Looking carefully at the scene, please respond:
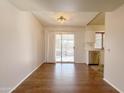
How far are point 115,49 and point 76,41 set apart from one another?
19.3ft

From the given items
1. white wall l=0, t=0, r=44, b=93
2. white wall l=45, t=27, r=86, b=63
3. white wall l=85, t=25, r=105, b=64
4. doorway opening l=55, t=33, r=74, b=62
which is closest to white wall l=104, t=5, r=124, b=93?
white wall l=0, t=0, r=44, b=93

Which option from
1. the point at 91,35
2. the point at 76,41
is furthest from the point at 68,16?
the point at 76,41

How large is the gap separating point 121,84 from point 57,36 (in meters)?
6.96

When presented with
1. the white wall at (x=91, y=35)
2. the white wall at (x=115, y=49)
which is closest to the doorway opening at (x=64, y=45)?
the white wall at (x=91, y=35)

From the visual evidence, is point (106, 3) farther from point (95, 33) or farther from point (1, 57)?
point (95, 33)

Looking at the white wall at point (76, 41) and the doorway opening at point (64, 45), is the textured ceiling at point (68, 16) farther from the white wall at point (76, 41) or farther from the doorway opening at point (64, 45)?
the doorway opening at point (64, 45)

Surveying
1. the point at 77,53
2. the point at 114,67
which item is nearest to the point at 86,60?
the point at 77,53

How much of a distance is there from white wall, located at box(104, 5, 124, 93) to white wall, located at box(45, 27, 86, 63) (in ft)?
16.2

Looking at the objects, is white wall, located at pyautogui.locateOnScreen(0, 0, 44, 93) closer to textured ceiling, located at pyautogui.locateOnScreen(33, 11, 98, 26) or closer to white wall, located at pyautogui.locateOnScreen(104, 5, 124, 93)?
textured ceiling, located at pyautogui.locateOnScreen(33, 11, 98, 26)

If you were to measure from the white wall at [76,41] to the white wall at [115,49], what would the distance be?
4.93 metres

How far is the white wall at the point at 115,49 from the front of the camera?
13.9ft

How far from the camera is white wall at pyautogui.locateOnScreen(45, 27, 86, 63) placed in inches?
413

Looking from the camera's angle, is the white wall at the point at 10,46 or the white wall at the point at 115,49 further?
the white wall at the point at 115,49

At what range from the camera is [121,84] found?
4238mm
